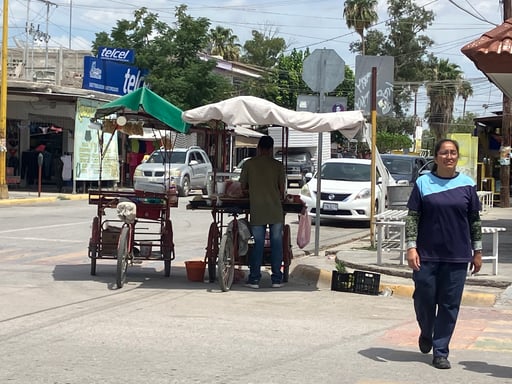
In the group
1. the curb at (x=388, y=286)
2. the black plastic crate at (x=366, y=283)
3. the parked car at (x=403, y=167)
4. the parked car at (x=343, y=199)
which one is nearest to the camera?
the curb at (x=388, y=286)

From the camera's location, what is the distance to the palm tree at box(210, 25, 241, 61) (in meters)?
72.4

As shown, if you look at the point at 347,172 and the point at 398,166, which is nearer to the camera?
the point at 347,172

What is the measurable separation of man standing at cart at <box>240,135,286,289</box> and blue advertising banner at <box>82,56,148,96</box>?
27.9 metres

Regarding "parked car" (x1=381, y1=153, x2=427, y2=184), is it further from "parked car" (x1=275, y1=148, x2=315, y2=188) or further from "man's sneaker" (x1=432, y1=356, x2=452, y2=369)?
"man's sneaker" (x1=432, y1=356, x2=452, y2=369)

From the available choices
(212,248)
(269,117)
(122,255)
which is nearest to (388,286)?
(212,248)

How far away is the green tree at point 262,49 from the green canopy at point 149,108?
65.3m

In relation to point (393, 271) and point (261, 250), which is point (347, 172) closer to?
point (393, 271)

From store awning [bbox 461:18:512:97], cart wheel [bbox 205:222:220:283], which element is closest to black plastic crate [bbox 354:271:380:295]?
cart wheel [bbox 205:222:220:283]

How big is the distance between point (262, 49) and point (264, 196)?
66799mm

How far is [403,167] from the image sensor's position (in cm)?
2342

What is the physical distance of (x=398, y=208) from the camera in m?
15.8

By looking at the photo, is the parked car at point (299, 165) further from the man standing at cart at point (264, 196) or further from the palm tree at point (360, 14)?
the man standing at cart at point (264, 196)

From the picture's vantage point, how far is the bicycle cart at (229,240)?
405 inches

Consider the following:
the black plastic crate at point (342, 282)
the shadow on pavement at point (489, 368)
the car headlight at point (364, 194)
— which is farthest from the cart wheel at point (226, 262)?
the car headlight at point (364, 194)
